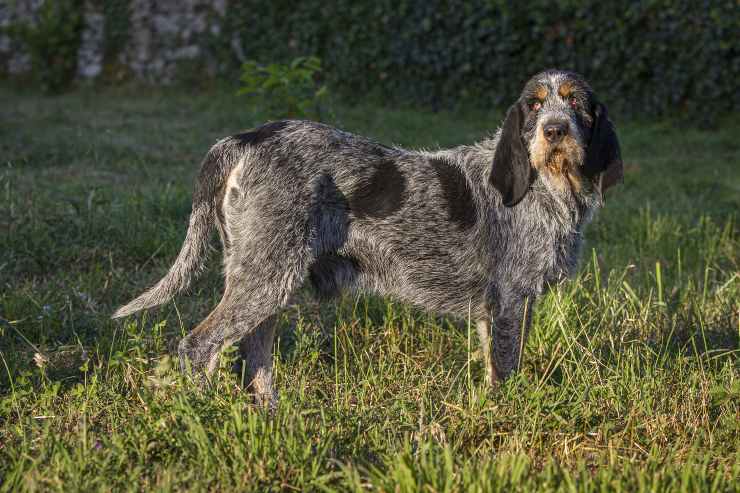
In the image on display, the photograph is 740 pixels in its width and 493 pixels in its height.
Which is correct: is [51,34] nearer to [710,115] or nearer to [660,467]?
[710,115]

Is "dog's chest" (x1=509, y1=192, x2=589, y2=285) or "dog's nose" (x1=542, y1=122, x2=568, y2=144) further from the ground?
"dog's nose" (x1=542, y1=122, x2=568, y2=144)

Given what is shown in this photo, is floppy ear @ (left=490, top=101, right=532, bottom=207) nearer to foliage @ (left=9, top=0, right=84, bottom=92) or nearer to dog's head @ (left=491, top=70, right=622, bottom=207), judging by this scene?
dog's head @ (left=491, top=70, right=622, bottom=207)

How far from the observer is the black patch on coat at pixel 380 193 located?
149 inches

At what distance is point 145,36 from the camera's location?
1441 cm

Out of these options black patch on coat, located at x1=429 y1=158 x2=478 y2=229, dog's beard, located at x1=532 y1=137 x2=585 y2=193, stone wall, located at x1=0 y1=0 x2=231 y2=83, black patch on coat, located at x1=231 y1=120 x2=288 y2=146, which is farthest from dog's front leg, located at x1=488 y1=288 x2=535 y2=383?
stone wall, located at x1=0 y1=0 x2=231 y2=83

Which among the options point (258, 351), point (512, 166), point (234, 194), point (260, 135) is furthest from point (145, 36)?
point (512, 166)

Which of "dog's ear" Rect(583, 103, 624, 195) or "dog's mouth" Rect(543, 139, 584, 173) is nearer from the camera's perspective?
"dog's mouth" Rect(543, 139, 584, 173)

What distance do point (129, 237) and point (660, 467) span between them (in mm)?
3707

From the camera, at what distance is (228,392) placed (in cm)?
311

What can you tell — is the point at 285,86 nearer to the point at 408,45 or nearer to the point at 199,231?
the point at 199,231

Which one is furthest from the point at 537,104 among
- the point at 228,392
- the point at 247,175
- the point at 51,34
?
the point at 51,34

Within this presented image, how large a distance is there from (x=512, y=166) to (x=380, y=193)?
635 millimetres

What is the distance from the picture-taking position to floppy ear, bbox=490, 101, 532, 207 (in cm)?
377

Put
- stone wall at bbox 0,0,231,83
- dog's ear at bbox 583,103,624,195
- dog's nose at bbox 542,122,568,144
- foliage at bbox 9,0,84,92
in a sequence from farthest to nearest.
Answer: foliage at bbox 9,0,84,92 → stone wall at bbox 0,0,231,83 → dog's ear at bbox 583,103,624,195 → dog's nose at bbox 542,122,568,144
